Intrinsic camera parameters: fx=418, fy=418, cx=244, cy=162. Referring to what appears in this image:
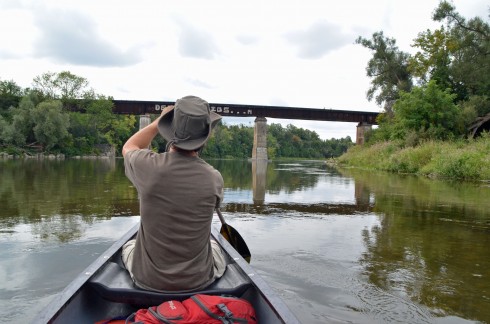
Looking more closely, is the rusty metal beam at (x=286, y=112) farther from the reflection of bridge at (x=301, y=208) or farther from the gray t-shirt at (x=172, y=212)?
the gray t-shirt at (x=172, y=212)

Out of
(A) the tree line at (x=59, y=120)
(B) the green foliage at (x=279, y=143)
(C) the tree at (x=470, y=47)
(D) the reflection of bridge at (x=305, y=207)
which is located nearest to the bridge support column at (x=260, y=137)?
(A) the tree line at (x=59, y=120)

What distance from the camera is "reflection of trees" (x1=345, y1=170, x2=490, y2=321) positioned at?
4.37m

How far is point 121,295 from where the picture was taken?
2.93 meters

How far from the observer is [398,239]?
7.04 metres

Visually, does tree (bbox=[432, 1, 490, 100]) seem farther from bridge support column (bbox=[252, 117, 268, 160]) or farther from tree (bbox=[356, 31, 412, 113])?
bridge support column (bbox=[252, 117, 268, 160])

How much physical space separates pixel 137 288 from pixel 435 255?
471 centimetres

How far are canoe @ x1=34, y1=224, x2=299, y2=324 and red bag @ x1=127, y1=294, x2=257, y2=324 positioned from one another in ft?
0.79

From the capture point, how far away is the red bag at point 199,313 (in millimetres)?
2416

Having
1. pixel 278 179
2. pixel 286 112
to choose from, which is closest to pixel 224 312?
pixel 278 179

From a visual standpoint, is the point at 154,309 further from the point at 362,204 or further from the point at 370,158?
the point at 370,158

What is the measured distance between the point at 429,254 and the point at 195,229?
4.57 metres

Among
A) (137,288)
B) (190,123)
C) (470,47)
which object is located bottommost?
(137,288)

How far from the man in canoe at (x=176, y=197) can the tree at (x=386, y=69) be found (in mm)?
45799

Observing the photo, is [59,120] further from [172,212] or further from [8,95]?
[172,212]
